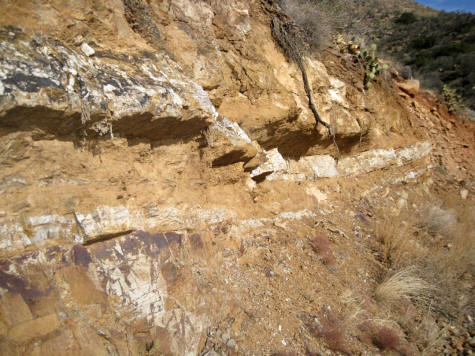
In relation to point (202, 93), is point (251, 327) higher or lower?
lower

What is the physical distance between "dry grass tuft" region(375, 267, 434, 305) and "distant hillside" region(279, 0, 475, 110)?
6.12 m

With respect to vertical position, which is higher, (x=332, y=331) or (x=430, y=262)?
(x=430, y=262)

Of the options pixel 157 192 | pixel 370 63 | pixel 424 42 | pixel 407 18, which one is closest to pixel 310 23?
pixel 370 63

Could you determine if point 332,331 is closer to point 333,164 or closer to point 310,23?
point 333,164

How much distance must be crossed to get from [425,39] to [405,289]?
20539 millimetres

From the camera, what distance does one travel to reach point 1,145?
1.99 meters

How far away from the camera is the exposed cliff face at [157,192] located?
2.04 m

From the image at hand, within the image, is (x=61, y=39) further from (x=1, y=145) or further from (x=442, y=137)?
(x=442, y=137)

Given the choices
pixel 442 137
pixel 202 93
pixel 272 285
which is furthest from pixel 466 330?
pixel 442 137

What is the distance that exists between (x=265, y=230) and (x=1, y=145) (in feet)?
8.64

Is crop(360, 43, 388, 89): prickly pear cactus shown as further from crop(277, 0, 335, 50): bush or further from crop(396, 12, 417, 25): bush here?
crop(396, 12, 417, 25): bush

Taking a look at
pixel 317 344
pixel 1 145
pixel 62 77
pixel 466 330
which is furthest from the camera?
pixel 466 330

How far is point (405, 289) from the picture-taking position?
3414 mm

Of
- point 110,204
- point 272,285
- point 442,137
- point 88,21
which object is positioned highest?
point 442,137
